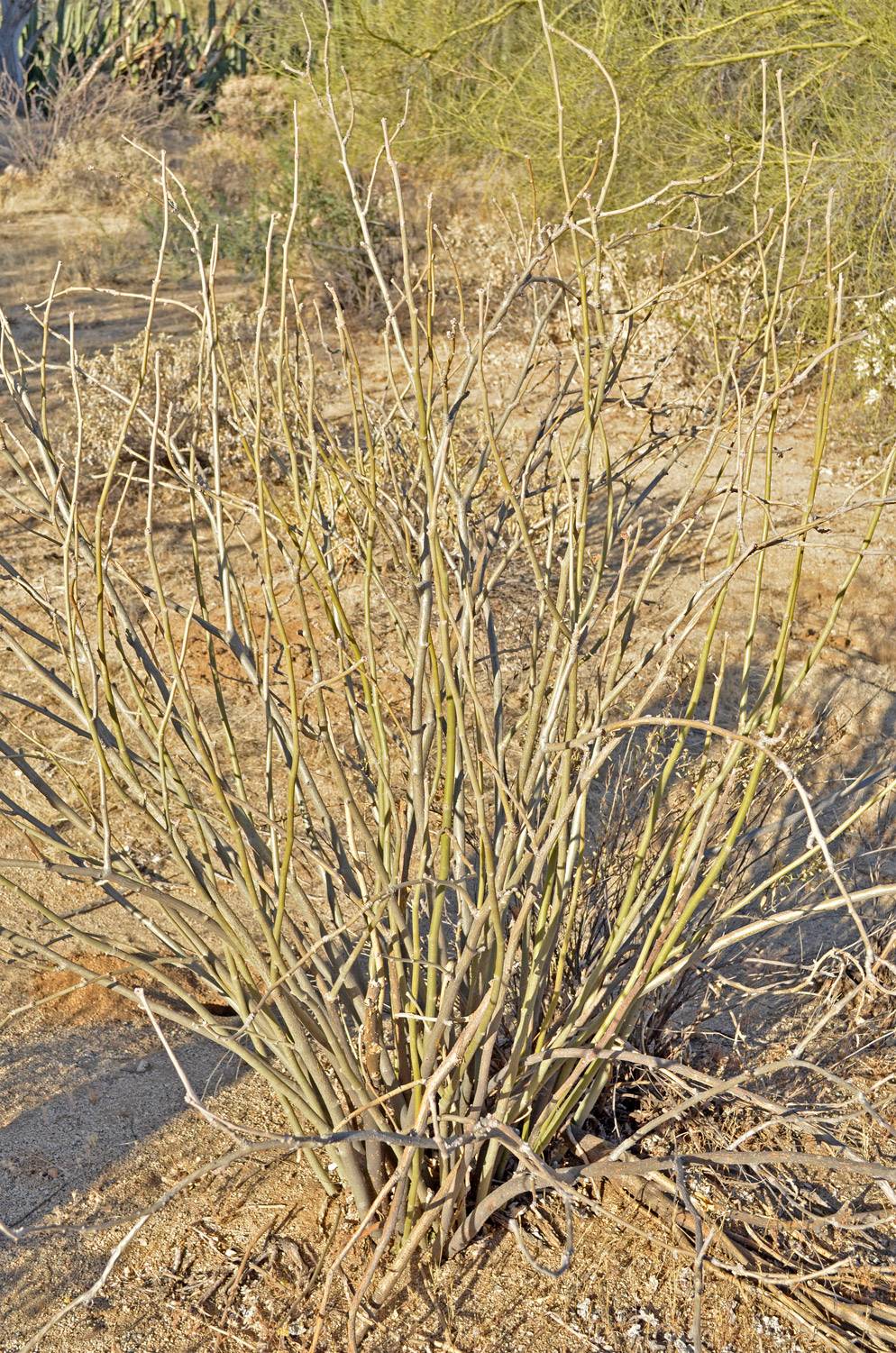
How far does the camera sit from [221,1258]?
1.97m

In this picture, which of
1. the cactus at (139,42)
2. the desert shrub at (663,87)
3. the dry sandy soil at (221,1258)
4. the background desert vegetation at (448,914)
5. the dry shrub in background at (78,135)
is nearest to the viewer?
the background desert vegetation at (448,914)

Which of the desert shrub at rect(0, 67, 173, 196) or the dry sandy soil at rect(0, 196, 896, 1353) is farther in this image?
the desert shrub at rect(0, 67, 173, 196)

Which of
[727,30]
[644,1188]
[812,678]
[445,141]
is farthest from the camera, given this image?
[445,141]

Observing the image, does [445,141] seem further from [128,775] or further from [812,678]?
[128,775]

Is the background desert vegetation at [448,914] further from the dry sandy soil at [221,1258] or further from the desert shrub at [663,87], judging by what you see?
the desert shrub at [663,87]

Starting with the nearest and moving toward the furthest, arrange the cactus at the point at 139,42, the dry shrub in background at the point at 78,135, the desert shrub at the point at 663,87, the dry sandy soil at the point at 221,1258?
the dry sandy soil at the point at 221,1258 < the desert shrub at the point at 663,87 < the dry shrub in background at the point at 78,135 < the cactus at the point at 139,42

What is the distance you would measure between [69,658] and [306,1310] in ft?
3.41

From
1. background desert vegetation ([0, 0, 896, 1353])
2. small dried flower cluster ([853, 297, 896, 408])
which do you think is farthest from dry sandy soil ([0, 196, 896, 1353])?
small dried flower cluster ([853, 297, 896, 408])

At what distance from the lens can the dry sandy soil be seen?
73.6 inches

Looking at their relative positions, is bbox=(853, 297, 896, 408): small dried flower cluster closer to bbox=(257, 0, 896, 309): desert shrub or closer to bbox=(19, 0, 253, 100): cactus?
bbox=(257, 0, 896, 309): desert shrub

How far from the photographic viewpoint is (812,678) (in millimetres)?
4191

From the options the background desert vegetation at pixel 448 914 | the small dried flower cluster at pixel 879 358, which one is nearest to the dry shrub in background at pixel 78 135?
the small dried flower cluster at pixel 879 358

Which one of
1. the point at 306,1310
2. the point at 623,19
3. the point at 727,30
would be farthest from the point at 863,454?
the point at 306,1310

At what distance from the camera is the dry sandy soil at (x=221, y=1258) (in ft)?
6.14
